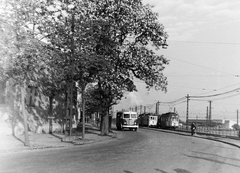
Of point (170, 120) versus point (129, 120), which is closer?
point (129, 120)

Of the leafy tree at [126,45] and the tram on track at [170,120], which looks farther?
the tram on track at [170,120]

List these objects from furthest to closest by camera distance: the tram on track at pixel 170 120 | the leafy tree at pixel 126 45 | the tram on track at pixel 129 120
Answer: the tram on track at pixel 170 120 < the tram on track at pixel 129 120 < the leafy tree at pixel 126 45

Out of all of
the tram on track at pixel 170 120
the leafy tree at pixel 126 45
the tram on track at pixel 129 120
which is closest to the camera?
the leafy tree at pixel 126 45

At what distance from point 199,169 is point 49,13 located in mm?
12283

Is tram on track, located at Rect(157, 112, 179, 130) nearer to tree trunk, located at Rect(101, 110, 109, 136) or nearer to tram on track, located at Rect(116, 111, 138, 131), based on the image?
tram on track, located at Rect(116, 111, 138, 131)

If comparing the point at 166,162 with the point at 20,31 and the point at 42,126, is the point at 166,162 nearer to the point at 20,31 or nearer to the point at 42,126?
the point at 20,31

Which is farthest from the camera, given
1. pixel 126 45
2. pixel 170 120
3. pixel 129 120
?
pixel 170 120

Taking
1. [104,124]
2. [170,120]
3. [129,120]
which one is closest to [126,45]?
[104,124]

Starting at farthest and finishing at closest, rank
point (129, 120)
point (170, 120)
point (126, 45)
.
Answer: point (170, 120), point (129, 120), point (126, 45)

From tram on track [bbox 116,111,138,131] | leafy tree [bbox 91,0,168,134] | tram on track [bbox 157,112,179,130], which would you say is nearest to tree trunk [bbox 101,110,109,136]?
leafy tree [bbox 91,0,168,134]

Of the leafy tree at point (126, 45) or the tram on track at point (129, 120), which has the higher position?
the leafy tree at point (126, 45)

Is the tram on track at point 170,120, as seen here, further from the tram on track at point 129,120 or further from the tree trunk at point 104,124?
the tree trunk at point 104,124

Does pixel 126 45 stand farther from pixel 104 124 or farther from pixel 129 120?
pixel 129 120

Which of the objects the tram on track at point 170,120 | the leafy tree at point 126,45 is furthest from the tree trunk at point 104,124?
the tram on track at point 170,120
